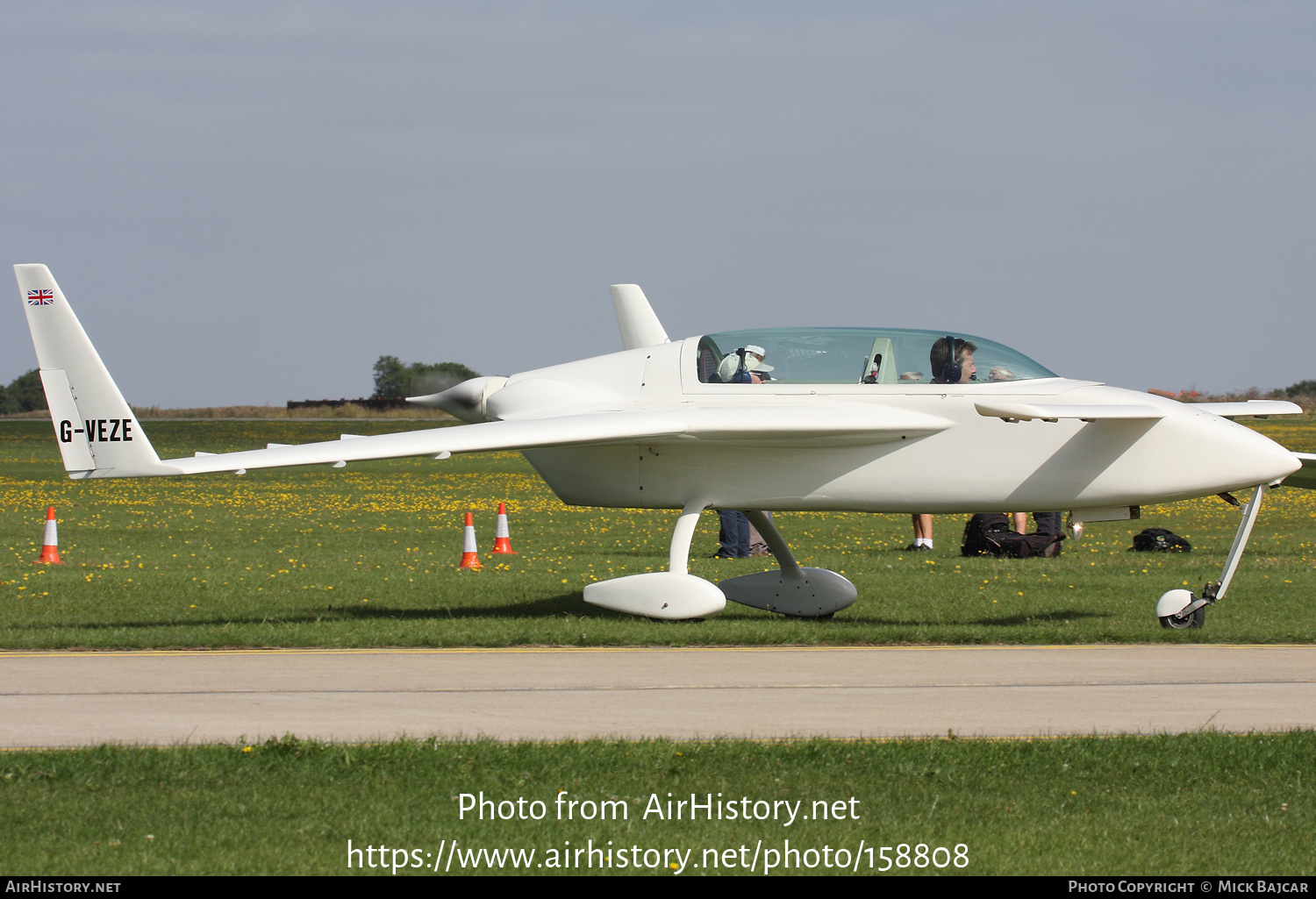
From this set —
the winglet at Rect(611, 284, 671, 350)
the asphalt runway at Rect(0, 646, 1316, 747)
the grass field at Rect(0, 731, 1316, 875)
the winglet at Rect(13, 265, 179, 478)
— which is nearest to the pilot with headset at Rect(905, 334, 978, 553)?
the asphalt runway at Rect(0, 646, 1316, 747)

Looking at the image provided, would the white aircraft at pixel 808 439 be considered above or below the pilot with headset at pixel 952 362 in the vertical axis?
below

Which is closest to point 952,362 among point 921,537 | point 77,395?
point 77,395

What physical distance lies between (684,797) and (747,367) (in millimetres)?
6229

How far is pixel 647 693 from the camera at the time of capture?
881 cm

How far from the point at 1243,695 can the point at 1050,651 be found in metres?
2.05

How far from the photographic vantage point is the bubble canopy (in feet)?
38.2

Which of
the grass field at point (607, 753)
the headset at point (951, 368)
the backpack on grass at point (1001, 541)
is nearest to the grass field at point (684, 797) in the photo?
the grass field at point (607, 753)

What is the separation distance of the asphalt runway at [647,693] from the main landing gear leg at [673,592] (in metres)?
Result: 0.65

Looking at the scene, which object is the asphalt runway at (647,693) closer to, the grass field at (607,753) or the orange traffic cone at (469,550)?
the grass field at (607,753)

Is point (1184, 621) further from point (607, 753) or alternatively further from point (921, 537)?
point (921, 537)

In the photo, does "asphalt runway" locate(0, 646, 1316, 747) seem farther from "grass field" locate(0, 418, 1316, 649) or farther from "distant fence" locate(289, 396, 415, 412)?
"distant fence" locate(289, 396, 415, 412)

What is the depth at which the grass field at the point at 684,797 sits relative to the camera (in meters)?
5.34

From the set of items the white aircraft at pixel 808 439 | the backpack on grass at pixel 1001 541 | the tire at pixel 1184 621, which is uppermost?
the white aircraft at pixel 808 439
